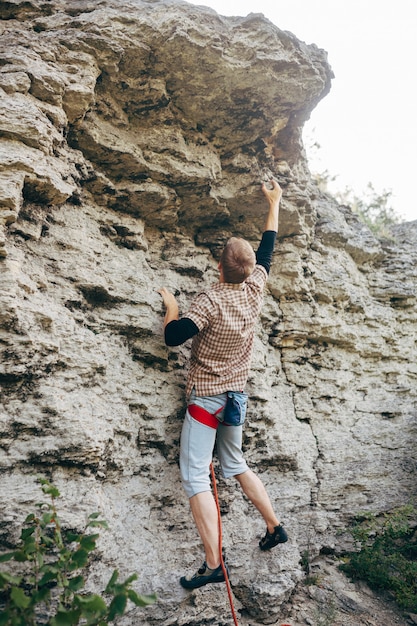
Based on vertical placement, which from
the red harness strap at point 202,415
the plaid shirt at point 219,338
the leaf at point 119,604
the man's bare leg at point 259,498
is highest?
the plaid shirt at point 219,338

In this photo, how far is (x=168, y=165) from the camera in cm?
437

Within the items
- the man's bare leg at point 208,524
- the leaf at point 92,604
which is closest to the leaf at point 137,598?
the leaf at point 92,604

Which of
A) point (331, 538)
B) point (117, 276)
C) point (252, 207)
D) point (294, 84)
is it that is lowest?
point (331, 538)

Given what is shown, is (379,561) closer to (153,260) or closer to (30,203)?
(153,260)

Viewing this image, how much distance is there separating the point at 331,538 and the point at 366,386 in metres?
1.72

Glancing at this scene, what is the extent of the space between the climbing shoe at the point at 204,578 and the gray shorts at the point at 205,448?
0.54 meters

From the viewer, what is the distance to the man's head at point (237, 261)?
354 centimetres

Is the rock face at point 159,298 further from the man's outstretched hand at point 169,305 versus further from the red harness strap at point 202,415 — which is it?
the red harness strap at point 202,415

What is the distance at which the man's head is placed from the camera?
3543 millimetres

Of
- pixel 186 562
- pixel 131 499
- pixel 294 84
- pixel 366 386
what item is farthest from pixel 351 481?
pixel 294 84

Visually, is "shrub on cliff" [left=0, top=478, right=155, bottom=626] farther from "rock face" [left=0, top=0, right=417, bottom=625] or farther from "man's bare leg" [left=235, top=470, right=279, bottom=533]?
"man's bare leg" [left=235, top=470, right=279, bottom=533]

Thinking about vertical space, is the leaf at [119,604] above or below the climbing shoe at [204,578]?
above

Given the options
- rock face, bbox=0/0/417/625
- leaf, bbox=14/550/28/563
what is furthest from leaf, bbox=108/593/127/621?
rock face, bbox=0/0/417/625

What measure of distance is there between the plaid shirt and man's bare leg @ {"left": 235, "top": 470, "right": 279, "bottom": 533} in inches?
28.4
